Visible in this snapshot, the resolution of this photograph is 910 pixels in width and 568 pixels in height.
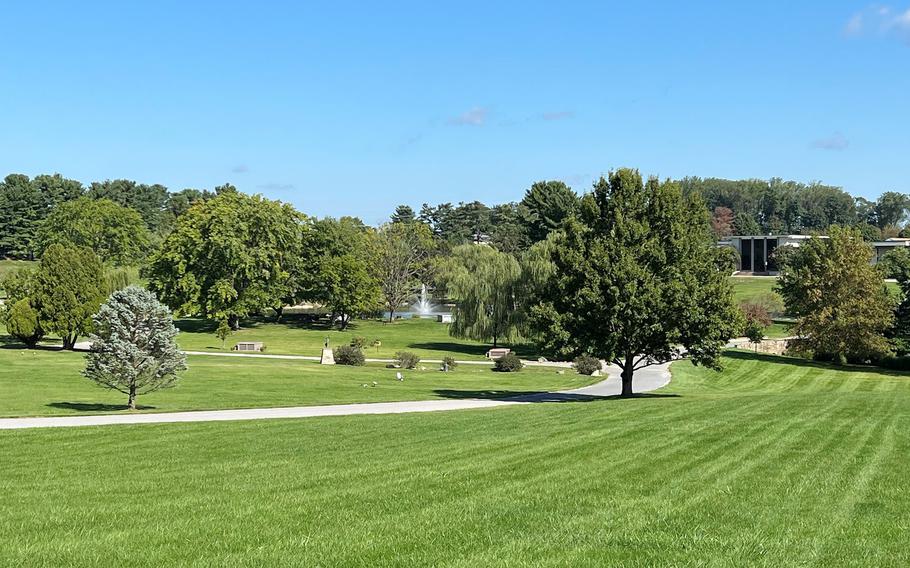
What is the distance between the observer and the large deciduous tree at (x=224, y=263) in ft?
249

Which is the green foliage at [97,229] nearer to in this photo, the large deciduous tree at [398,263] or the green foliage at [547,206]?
the large deciduous tree at [398,263]

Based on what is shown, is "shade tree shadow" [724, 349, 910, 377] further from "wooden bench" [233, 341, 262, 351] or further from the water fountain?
the water fountain

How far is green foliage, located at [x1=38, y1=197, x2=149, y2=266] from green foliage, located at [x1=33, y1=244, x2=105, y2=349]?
4956 centimetres

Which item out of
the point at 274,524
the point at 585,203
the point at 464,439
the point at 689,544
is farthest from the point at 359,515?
the point at 585,203

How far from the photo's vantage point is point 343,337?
7444 centimetres

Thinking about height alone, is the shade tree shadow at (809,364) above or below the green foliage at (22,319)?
below

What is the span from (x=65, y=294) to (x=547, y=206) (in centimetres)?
4911

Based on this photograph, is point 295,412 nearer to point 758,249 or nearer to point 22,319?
point 22,319

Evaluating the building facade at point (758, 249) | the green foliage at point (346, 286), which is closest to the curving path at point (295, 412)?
the green foliage at point (346, 286)

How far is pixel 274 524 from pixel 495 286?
A: 5392cm

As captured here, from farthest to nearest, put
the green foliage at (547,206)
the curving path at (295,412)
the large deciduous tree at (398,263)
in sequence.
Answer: the large deciduous tree at (398,263), the green foliage at (547,206), the curving path at (295,412)

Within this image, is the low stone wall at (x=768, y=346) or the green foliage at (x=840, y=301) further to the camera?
the low stone wall at (x=768, y=346)

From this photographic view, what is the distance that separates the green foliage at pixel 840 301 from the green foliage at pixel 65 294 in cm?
Answer: 4831

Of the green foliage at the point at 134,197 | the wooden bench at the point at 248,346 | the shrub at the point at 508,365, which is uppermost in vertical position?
the green foliage at the point at 134,197
